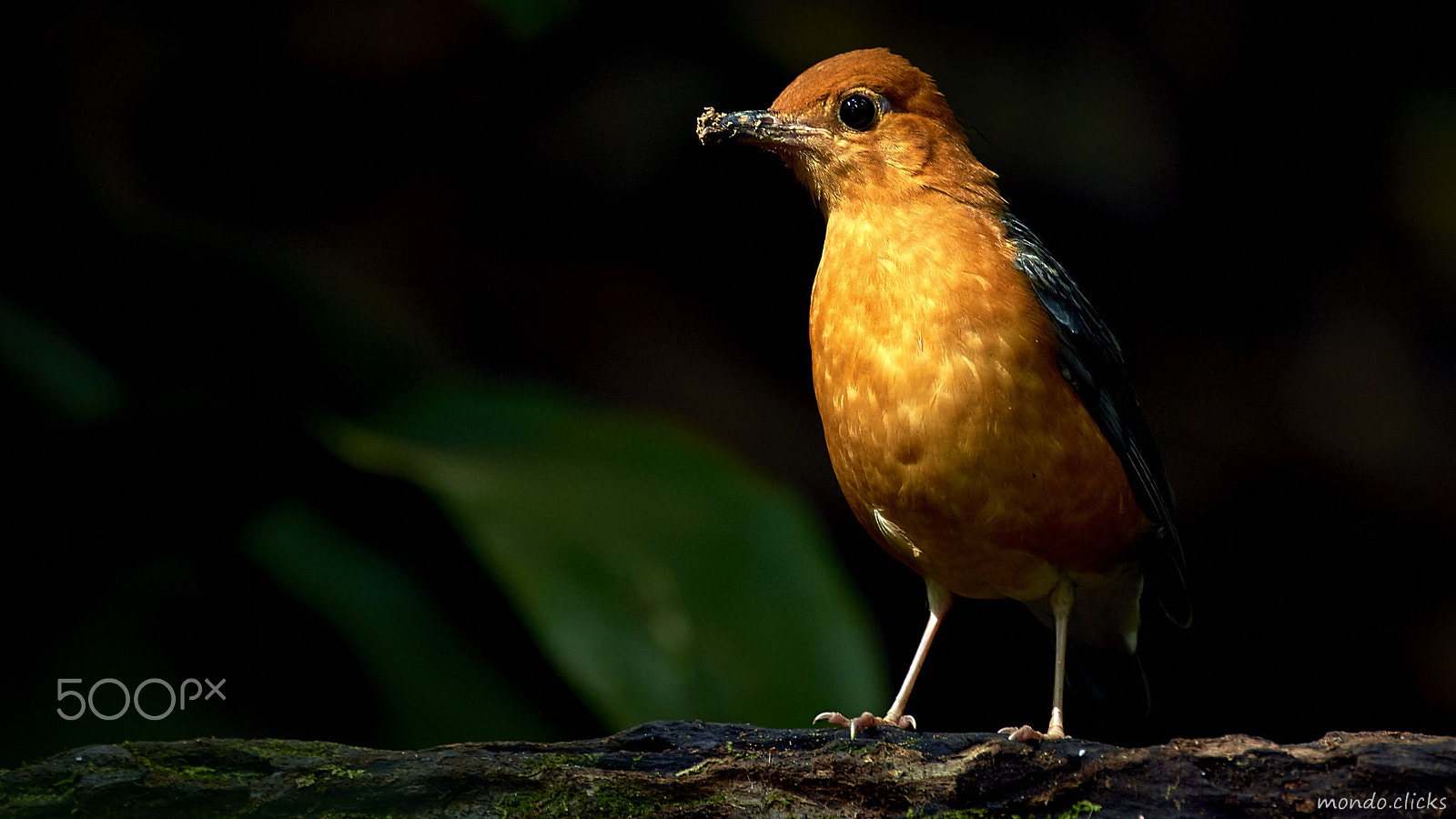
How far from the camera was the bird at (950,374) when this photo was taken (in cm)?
337

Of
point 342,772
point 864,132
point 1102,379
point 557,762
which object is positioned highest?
point 864,132

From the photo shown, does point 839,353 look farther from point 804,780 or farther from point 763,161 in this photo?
point 763,161

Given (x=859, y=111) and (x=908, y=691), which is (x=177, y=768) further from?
(x=859, y=111)

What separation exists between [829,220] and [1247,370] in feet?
12.1

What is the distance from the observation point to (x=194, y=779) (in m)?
2.68

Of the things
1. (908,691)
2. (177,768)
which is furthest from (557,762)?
(908,691)

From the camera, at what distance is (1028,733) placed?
3268 mm

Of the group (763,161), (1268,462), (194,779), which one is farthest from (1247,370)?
(194,779)

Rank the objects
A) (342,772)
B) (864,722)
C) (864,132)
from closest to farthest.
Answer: (342,772) → (864,722) → (864,132)

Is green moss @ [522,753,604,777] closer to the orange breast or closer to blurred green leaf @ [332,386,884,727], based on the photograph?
blurred green leaf @ [332,386,884,727]

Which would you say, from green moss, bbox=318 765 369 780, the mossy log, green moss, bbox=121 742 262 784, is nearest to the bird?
the mossy log

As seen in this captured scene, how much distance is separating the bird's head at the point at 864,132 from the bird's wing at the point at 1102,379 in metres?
0.29

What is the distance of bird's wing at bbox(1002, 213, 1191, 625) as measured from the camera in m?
3.63

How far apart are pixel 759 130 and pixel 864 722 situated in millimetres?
1869
